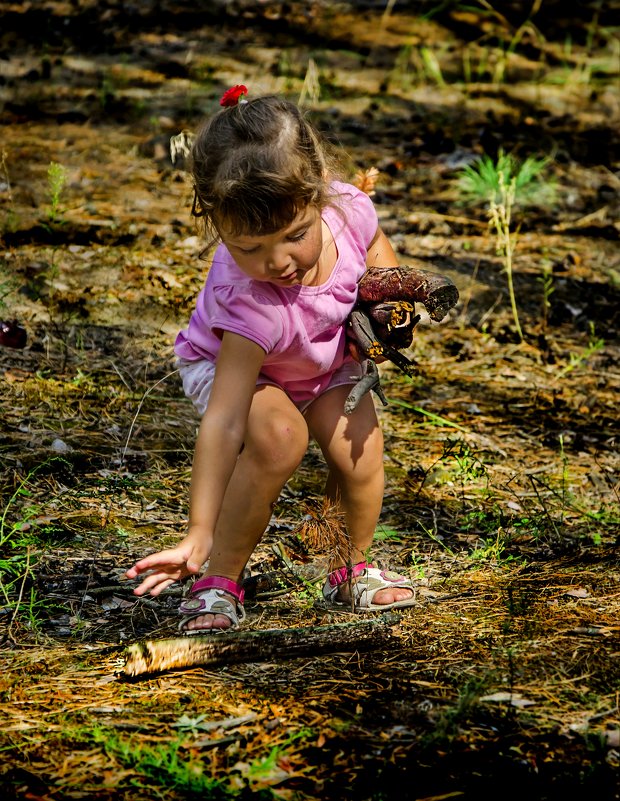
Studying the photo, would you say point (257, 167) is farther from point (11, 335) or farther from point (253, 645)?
point (11, 335)

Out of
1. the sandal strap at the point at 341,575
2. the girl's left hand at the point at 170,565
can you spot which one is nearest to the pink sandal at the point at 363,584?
the sandal strap at the point at 341,575

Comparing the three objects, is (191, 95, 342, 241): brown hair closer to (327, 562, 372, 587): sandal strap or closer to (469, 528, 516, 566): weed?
(327, 562, 372, 587): sandal strap

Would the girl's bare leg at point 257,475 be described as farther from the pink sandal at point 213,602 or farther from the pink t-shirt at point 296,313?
the pink t-shirt at point 296,313

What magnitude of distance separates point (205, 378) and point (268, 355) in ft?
0.83

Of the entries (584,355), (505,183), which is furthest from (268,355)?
(505,183)

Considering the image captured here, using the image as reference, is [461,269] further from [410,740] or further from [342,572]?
[410,740]

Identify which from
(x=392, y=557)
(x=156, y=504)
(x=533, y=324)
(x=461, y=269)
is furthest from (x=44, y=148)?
(x=392, y=557)

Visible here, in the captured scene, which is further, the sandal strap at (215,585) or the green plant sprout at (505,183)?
the green plant sprout at (505,183)

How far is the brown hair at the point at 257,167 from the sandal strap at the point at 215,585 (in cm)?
98

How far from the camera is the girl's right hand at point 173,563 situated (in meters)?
2.20

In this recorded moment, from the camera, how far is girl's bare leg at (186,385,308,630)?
263cm

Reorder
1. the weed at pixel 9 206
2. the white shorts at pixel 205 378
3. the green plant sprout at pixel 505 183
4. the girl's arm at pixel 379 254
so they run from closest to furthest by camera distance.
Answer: the white shorts at pixel 205 378, the girl's arm at pixel 379 254, the weed at pixel 9 206, the green plant sprout at pixel 505 183

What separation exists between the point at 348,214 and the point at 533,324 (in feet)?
7.99

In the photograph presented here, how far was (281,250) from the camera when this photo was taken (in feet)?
8.05
